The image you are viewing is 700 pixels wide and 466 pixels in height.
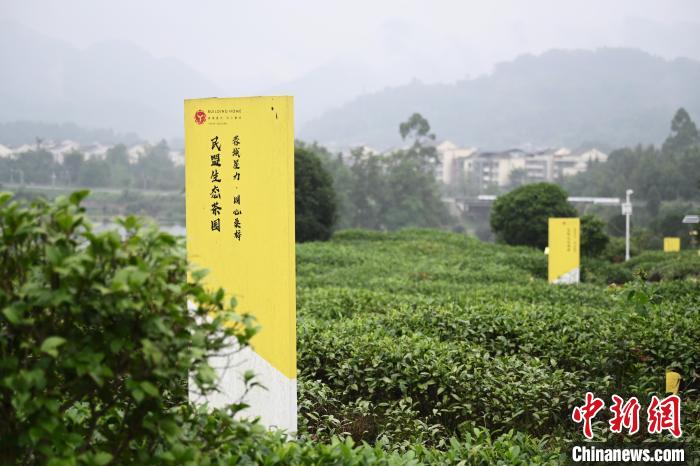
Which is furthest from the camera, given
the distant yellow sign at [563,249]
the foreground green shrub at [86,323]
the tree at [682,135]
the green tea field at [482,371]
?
the tree at [682,135]

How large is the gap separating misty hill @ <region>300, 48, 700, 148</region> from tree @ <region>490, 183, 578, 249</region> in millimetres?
91802

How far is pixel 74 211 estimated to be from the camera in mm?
2051

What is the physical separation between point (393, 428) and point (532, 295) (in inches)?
180

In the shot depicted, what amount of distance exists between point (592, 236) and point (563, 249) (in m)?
6.65

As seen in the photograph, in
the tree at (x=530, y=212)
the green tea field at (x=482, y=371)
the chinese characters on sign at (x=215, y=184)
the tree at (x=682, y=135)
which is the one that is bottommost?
the green tea field at (x=482, y=371)

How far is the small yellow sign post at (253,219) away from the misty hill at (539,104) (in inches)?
4281

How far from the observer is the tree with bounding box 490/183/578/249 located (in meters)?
19.2

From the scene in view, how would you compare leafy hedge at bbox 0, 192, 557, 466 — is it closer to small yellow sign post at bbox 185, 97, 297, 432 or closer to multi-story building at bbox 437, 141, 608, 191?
small yellow sign post at bbox 185, 97, 297, 432

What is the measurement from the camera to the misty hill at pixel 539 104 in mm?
120000

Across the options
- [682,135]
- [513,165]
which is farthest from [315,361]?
[513,165]

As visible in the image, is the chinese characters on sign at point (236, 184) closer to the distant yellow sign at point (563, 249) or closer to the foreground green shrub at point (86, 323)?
the foreground green shrub at point (86, 323)

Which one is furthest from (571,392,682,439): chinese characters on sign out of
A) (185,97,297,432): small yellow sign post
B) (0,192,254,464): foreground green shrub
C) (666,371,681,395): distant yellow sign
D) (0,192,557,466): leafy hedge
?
(0,192,254,464): foreground green shrub

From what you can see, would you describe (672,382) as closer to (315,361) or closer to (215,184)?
(315,361)

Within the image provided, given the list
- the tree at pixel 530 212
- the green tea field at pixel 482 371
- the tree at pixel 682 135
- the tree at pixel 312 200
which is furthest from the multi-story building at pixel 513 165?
the green tea field at pixel 482 371
